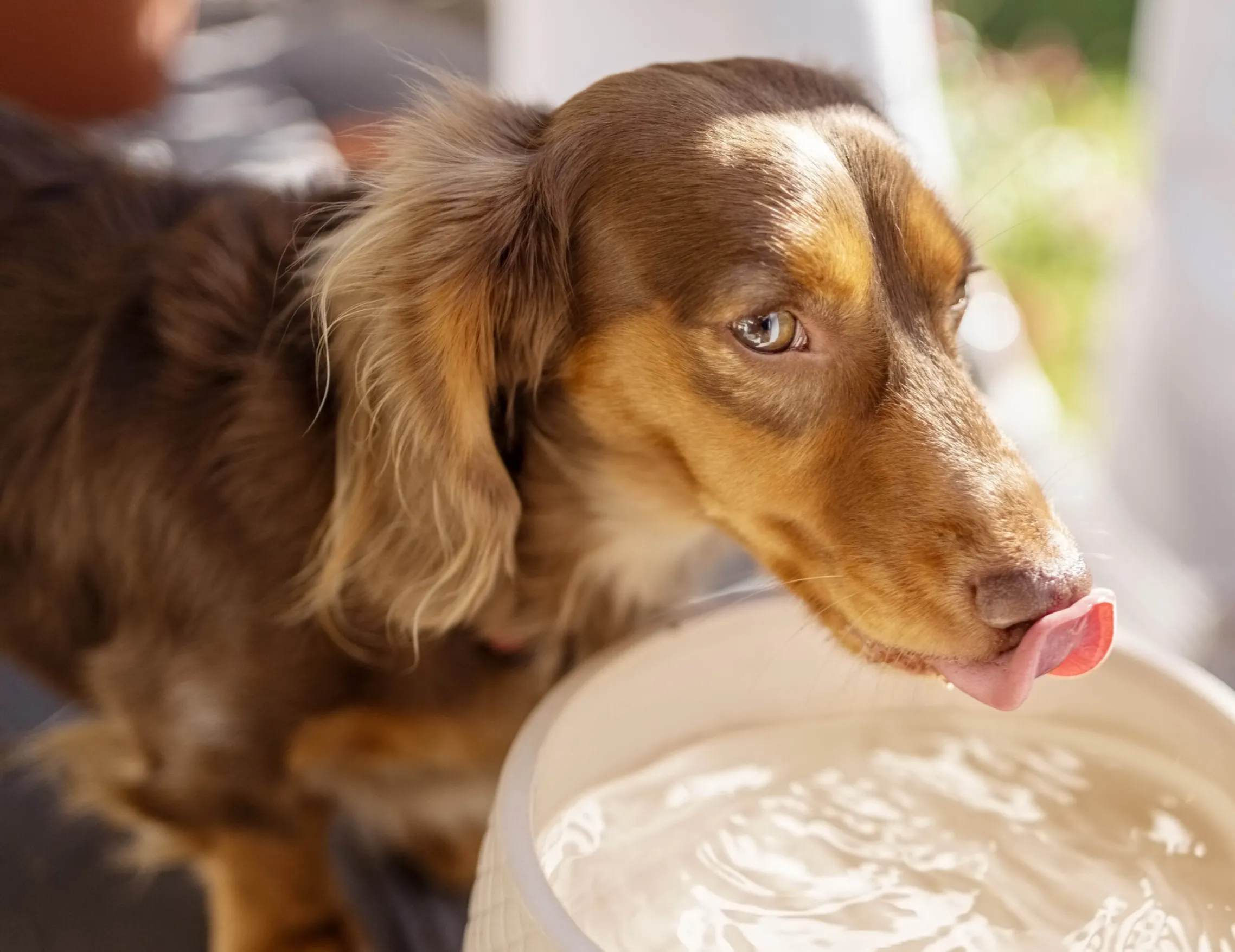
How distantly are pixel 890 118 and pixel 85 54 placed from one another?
4.23 feet

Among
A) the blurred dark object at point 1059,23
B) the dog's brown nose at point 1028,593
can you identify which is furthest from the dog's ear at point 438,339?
the blurred dark object at point 1059,23

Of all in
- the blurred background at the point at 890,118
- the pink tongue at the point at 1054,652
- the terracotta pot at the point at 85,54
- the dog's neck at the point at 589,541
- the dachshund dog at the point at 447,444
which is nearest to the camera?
the pink tongue at the point at 1054,652

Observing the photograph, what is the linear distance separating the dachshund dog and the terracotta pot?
0.64 metres

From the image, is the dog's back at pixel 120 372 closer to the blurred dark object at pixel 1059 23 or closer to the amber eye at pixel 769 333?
the amber eye at pixel 769 333

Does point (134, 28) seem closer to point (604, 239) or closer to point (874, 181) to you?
point (604, 239)

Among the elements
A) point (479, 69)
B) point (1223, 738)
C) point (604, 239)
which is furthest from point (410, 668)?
point (479, 69)

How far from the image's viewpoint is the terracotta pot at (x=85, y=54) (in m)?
1.92

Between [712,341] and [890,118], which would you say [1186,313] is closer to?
[890,118]

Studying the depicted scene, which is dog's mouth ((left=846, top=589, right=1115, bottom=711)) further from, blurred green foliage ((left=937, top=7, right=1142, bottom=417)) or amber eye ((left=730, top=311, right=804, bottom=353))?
blurred green foliage ((left=937, top=7, right=1142, bottom=417))

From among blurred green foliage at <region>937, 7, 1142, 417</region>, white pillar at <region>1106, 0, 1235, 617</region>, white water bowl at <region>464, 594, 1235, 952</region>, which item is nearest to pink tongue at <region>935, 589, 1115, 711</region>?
white water bowl at <region>464, 594, 1235, 952</region>

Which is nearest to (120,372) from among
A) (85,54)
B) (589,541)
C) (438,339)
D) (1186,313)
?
(438,339)

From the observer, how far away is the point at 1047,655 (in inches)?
35.6

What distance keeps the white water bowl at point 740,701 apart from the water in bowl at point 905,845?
0.02 meters

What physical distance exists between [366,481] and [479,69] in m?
1.71
